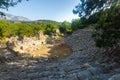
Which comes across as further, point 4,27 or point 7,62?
point 4,27

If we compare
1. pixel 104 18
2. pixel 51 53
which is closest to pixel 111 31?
pixel 104 18

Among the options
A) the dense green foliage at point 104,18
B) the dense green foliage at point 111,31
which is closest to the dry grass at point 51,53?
the dense green foliage at point 104,18

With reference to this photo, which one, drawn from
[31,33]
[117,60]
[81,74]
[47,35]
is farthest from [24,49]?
[81,74]

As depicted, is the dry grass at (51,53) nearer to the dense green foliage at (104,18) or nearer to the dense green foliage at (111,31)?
the dense green foliage at (104,18)

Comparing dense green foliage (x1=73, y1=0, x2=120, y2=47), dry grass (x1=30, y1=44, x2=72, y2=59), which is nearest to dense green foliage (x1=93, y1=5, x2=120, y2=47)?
dense green foliage (x1=73, y1=0, x2=120, y2=47)

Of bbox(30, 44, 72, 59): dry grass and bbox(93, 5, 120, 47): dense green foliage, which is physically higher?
bbox(93, 5, 120, 47): dense green foliage

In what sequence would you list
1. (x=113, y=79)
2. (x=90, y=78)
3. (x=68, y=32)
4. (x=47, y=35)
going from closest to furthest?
(x=113, y=79) → (x=90, y=78) → (x=47, y=35) → (x=68, y=32)

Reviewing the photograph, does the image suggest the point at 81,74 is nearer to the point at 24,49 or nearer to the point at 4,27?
the point at 24,49

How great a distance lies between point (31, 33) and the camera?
45375 millimetres

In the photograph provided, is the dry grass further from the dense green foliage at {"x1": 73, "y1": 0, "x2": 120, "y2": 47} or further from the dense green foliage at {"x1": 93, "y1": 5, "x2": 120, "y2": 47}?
the dense green foliage at {"x1": 93, "y1": 5, "x2": 120, "y2": 47}

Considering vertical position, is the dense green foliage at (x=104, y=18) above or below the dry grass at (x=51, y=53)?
above

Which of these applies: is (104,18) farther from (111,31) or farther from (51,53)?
(51,53)

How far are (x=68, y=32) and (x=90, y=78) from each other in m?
48.9

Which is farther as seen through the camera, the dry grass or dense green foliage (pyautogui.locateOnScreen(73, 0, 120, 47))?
the dry grass
